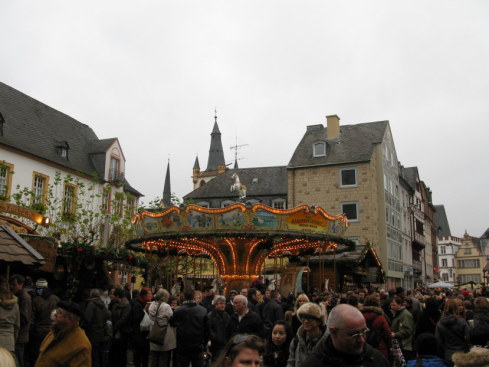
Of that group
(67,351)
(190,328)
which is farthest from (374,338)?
(67,351)

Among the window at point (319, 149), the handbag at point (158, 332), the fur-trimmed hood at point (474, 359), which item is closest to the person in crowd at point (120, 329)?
the handbag at point (158, 332)

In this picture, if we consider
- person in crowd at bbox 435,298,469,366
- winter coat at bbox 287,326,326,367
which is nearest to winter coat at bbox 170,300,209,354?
winter coat at bbox 287,326,326,367

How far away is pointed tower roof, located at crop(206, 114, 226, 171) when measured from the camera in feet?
317

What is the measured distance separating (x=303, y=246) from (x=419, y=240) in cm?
3350

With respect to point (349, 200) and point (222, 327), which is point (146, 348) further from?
point (349, 200)

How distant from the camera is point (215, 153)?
322 feet

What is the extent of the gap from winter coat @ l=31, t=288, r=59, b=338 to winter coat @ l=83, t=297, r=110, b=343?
1.99 ft

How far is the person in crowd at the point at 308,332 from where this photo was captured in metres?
5.40

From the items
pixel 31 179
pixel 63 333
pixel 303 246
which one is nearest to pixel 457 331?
pixel 63 333

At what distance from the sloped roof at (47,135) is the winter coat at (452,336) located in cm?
Answer: 2650

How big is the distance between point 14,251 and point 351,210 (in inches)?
A: 1213

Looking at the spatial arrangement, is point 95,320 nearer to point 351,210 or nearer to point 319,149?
point 351,210

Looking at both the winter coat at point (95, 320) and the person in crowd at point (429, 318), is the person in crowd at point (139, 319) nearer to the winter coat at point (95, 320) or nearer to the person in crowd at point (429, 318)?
the winter coat at point (95, 320)

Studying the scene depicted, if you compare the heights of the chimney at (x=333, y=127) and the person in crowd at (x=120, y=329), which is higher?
the chimney at (x=333, y=127)
